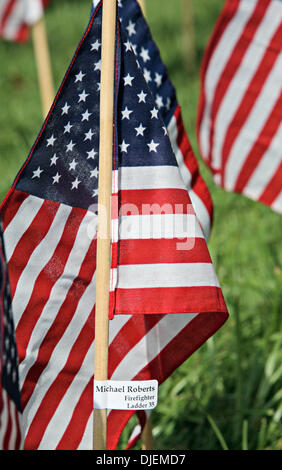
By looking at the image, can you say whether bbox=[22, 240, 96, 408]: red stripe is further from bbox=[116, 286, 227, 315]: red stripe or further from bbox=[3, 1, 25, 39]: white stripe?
bbox=[3, 1, 25, 39]: white stripe

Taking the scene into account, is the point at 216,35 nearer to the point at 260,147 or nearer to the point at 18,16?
the point at 260,147

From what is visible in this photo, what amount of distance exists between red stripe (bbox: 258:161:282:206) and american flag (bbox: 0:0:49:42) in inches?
74.3

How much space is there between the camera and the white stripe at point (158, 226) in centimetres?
163

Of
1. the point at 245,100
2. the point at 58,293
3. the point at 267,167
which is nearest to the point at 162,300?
the point at 58,293

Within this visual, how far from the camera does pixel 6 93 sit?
6.79 m

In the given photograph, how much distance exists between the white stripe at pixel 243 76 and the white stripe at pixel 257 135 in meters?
0.07

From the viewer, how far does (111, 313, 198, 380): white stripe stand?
6.08ft

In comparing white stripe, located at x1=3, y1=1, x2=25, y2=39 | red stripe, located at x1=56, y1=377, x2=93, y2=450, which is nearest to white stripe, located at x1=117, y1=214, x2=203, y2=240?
red stripe, located at x1=56, y1=377, x2=93, y2=450

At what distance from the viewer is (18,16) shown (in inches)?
167

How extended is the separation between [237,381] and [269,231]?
5.15 feet

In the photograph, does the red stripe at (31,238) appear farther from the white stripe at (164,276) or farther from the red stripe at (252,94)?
the red stripe at (252,94)

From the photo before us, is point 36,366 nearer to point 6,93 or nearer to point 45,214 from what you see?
point 45,214

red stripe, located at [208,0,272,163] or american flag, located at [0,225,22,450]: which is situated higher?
red stripe, located at [208,0,272,163]
